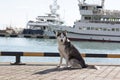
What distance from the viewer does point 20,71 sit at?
9711 millimetres

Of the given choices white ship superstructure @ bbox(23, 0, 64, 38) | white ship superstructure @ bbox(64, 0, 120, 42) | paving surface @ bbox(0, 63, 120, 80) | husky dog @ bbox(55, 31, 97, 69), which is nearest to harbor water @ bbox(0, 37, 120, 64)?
husky dog @ bbox(55, 31, 97, 69)

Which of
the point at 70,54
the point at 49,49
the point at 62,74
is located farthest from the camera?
the point at 49,49

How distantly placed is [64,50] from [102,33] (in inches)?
2782

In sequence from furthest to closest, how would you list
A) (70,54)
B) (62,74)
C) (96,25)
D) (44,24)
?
1. (44,24)
2. (96,25)
3. (70,54)
4. (62,74)

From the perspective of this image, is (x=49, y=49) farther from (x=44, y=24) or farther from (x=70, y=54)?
(x=44, y=24)

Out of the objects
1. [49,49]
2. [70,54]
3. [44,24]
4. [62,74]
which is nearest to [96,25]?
[44,24]

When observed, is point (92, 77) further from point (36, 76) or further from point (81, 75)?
point (36, 76)

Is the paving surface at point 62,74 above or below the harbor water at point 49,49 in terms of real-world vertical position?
above

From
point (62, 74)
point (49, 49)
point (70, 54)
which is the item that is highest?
point (70, 54)

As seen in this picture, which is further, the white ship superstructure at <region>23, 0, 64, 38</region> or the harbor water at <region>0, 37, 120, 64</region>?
the white ship superstructure at <region>23, 0, 64, 38</region>

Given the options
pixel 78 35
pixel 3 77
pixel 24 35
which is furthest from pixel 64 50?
pixel 24 35

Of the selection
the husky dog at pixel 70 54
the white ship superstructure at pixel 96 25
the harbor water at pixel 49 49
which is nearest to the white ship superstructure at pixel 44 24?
the white ship superstructure at pixel 96 25

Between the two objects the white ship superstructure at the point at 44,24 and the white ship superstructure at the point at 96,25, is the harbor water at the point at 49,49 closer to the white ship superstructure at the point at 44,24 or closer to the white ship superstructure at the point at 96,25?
the white ship superstructure at the point at 96,25

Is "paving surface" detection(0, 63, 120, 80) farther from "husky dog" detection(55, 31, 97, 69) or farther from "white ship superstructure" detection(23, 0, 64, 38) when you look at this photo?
"white ship superstructure" detection(23, 0, 64, 38)
